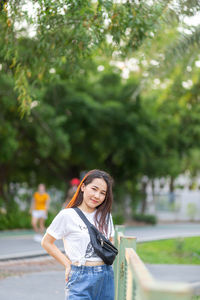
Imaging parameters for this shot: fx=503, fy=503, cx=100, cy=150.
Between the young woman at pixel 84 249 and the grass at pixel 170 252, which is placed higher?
the young woman at pixel 84 249

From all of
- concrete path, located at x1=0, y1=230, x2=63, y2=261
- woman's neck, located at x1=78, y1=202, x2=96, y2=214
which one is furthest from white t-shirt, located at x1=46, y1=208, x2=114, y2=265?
concrete path, located at x1=0, y1=230, x2=63, y2=261

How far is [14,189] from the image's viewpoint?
24.9 meters

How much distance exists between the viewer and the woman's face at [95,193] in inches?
158

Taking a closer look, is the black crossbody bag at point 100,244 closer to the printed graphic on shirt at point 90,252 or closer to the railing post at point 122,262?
the printed graphic on shirt at point 90,252

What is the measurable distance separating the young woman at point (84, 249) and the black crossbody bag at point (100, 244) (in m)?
0.03

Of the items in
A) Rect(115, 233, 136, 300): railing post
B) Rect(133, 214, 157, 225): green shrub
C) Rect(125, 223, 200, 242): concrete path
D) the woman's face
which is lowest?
Rect(133, 214, 157, 225): green shrub

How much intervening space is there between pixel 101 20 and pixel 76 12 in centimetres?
41

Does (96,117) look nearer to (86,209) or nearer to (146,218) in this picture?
(146,218)

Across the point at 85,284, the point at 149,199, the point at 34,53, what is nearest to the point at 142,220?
the point at 149,199

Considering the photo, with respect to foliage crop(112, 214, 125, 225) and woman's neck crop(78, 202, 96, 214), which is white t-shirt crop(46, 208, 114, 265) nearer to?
woman's neck crop(78, 202, 96, 214)

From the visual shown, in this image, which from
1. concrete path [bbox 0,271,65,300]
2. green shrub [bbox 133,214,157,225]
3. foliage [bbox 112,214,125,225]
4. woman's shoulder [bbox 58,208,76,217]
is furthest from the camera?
green shrub [bbox 133,214,157,225]

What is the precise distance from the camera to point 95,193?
4.02m

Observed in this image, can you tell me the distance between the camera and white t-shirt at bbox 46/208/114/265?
151 inches

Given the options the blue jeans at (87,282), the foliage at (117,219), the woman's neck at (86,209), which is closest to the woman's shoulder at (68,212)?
the woman's neck at (86,209)
